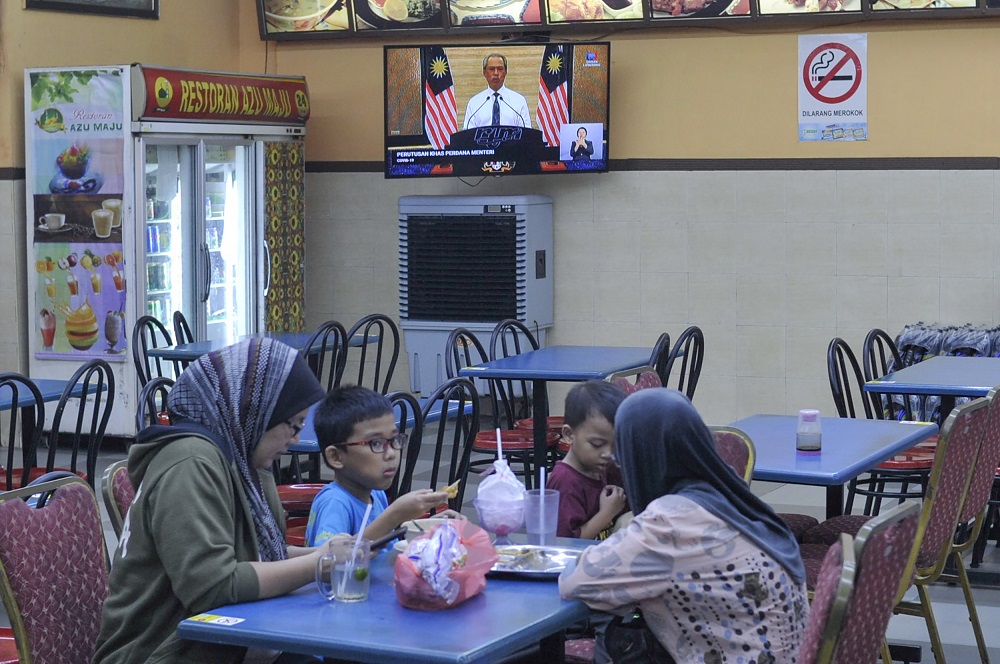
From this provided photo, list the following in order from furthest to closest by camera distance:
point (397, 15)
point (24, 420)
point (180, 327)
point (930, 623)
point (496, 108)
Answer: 1. point (397, 15)
2. point (496, 108)
3. point (180, 327)
4. point (24, 420)
5. point (930, 623)

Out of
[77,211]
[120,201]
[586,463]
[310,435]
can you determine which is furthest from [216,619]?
[77,211]

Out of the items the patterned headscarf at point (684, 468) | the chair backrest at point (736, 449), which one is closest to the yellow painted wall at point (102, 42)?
the chair backrest at point (736, 449)

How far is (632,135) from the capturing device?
7840 mm

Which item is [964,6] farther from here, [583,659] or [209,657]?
[209,657]

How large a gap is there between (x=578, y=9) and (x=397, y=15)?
1107 mm

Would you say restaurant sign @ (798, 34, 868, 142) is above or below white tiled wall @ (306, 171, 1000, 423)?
above

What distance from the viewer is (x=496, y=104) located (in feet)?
25.4

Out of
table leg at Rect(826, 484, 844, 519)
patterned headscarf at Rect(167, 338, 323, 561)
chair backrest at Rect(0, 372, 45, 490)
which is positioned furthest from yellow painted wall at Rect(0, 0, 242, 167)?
patterned headscarf at Rect(167, 338, 323, 561)

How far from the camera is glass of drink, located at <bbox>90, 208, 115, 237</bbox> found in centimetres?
720

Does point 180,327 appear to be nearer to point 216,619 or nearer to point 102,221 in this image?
point 102,221

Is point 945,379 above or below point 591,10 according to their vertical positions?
below

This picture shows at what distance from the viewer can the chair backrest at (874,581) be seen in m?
2.12

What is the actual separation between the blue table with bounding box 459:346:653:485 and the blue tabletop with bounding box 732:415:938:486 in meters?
0.79

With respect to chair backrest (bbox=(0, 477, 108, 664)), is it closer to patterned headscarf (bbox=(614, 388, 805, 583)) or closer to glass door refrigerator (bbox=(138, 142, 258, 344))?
patterned headscarf (bbox=(614, 388, 805, 583))
